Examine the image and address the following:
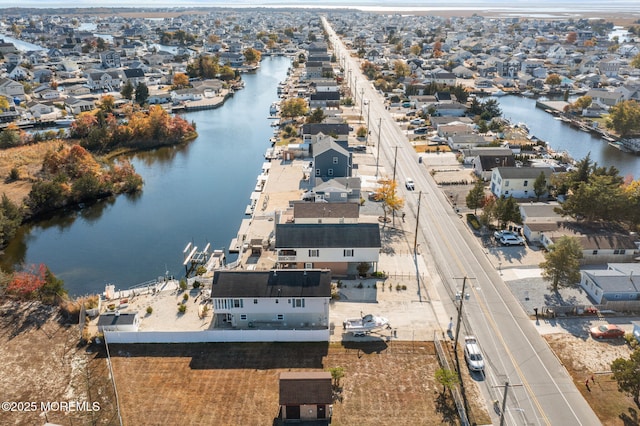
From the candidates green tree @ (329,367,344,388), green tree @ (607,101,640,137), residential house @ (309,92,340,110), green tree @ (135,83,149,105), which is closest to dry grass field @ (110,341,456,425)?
green tree @ (329,367,344,388)

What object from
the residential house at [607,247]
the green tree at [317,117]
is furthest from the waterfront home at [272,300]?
the green tree at [317,117]

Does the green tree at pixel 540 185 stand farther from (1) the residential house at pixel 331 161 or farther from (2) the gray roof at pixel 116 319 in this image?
(2) the gray roof at pixel 116 319

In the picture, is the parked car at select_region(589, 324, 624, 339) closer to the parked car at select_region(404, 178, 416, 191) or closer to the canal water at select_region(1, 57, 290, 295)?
the parked car at select_region(404, 178, 416, 191)

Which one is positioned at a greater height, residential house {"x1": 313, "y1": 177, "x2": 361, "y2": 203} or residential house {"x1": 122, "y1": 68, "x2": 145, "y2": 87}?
residential house {"x1": 122, "y1": 68, "x2": 145, "y2": 87}

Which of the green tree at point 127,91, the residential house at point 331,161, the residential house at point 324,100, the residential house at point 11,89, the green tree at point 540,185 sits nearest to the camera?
the green tree at point 540,185

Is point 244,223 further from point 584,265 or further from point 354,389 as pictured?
point 584,265
